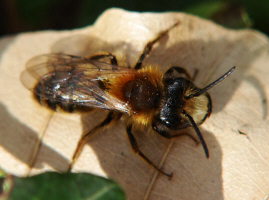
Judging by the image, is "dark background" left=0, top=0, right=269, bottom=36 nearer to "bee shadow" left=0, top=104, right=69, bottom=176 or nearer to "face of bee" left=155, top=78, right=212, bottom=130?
"face of bee" left=155, top=78, right=212, bottom=130

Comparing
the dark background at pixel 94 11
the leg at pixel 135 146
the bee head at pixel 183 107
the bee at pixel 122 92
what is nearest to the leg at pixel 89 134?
the bee at pixel 122 92

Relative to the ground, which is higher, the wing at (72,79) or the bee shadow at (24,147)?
the wing at (72,79)

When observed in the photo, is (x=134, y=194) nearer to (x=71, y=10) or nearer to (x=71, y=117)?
(x=71, y=117)

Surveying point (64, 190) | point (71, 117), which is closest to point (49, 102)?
point (71, 117)

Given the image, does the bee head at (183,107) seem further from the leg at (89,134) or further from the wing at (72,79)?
the leg at (89,134)

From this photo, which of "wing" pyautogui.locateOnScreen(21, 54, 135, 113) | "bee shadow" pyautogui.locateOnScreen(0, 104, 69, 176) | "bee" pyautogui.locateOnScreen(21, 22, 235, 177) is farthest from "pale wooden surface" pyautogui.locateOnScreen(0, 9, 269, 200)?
"wing" pyautogui.locateOnScreen(21, 54, 135, 113)

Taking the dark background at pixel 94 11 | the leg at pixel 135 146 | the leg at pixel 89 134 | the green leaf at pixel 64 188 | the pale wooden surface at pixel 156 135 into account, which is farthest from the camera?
the dark background at pixel 94 11

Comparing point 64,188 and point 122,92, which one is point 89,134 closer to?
point 122,92
